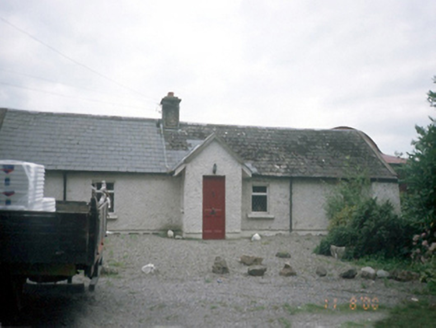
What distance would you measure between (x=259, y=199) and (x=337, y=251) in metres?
6.88

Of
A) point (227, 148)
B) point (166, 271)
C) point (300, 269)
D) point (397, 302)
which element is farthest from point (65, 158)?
point (397, 302)

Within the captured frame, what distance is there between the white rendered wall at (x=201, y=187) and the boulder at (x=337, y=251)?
17.4 ft

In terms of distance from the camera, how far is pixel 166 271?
11.2 m

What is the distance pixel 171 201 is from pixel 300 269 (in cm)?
873

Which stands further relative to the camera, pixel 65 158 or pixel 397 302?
pixel 65 158

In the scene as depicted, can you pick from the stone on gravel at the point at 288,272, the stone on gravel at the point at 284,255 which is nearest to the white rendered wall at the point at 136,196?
the stone on gravel at the point at 284,255

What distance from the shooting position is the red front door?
18.3 metres

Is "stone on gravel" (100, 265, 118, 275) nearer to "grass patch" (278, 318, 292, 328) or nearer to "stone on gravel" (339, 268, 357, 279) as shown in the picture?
"grass patch" (278, 318, 292, 328)

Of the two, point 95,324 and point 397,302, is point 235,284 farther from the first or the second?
point 95,324

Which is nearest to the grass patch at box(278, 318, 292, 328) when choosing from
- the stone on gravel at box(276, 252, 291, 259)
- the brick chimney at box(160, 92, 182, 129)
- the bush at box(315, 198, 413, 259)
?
the stone on gravel at box(276, 252, 291, 259)

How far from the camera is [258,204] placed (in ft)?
66.2

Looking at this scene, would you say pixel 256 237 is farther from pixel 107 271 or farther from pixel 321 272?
pixel 107 271

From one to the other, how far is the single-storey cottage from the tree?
9.65 m

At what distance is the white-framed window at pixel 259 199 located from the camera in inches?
791
